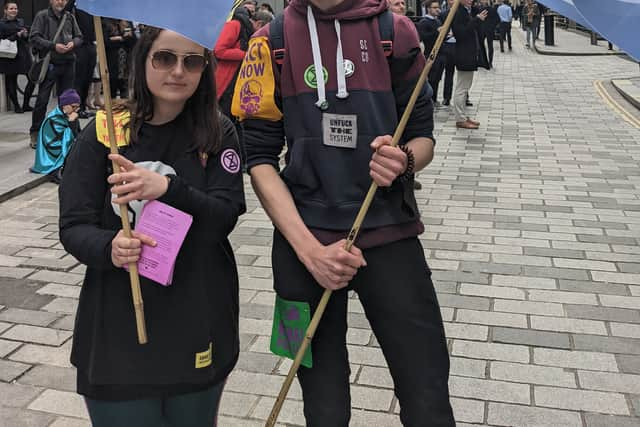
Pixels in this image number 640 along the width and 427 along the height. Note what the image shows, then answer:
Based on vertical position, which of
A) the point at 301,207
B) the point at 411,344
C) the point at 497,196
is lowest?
the point at 497,196

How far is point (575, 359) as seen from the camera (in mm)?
3756

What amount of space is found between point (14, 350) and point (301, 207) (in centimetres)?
251

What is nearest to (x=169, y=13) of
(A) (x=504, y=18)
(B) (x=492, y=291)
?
(B) (x=492, y=291)

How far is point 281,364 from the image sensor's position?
3.74 metres

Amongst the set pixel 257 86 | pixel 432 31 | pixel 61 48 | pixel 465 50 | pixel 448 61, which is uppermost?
pixel 257 86

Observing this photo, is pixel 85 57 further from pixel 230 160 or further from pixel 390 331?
pixel 390 331

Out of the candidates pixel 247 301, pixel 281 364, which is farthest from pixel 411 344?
pixel 247 301

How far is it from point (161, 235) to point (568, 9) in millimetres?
1349

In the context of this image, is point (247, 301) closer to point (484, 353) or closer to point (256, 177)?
point (484, 353)

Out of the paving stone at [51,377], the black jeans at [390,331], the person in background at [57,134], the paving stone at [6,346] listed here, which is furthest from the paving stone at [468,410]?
the person in background at [57,134]

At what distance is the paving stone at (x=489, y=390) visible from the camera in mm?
3357

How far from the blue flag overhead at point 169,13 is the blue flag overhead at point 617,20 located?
106cm

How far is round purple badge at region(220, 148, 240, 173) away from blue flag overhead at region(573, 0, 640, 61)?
107cm

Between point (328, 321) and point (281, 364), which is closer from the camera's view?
point (328, 321)
